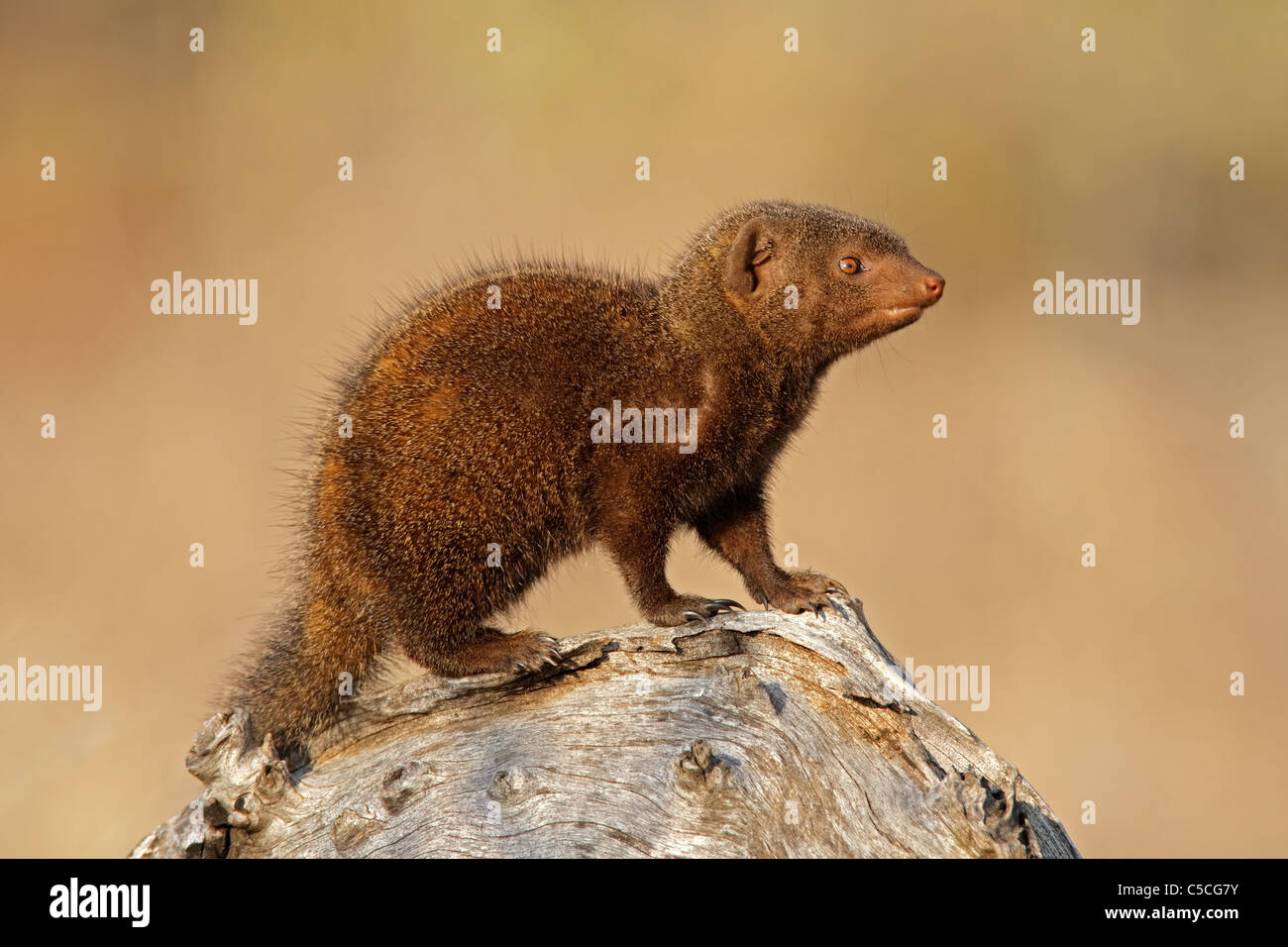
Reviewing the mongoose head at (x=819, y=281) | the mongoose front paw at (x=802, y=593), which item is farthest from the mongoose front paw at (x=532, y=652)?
the mongoose head at (x=819, y=281)

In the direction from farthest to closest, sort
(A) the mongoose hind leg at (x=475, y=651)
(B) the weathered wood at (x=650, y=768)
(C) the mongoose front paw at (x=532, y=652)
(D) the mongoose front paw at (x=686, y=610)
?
(D) the mongoose front paw at (x=686, y=610) → (A) the mongoose hind leg at (x=475, y=651) → (C) the mongoose front paw at (x=532, y=652) → (B) the weathered wood at (x=650, y=768)

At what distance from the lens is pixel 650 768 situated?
6.25m

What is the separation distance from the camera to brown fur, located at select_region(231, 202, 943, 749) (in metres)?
7.20

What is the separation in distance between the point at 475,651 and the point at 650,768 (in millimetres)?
1462

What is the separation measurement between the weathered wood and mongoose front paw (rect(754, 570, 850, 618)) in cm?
46

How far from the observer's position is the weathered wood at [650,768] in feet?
19.4

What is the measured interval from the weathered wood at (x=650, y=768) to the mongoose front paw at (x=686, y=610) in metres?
0.27

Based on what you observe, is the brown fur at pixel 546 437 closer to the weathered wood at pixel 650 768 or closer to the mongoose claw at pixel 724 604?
the mongoose claw at pixel 724 604

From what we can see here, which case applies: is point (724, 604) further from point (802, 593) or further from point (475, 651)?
point (475, 651)

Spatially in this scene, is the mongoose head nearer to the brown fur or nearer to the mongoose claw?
the brown fur

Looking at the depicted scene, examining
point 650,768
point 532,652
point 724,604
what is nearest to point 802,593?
point 724,604

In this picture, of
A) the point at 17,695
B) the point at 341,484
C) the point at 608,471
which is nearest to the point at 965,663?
the point at 608,471

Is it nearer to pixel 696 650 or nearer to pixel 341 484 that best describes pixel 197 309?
pixel 341 484

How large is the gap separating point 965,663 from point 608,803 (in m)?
9.46
